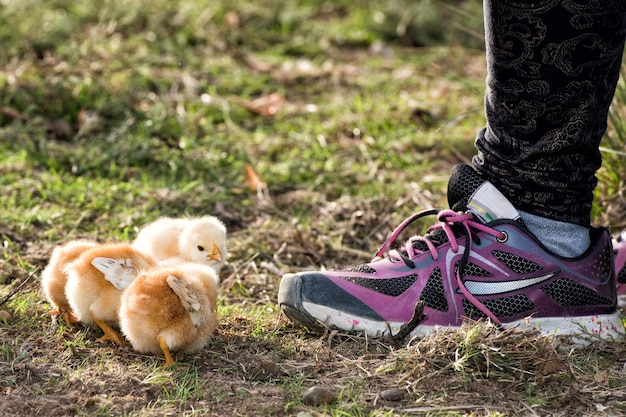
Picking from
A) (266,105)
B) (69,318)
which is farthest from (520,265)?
(266,105)

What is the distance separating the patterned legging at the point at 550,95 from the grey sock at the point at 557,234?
24 millimetres

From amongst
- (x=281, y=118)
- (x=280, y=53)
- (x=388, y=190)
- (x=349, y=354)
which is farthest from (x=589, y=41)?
(x=280, y=53)

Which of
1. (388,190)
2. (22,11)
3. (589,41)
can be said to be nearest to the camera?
(589,41)

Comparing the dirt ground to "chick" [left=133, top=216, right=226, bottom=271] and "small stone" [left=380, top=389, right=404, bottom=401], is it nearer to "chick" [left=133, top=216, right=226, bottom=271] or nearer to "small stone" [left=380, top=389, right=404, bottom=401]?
"small stone" [left=380, top=389, right=404, bottom=401]

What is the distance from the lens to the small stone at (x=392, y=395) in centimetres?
224

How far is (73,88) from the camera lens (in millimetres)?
5000

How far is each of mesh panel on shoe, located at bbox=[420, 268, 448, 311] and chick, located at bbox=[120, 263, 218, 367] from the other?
2.18ft

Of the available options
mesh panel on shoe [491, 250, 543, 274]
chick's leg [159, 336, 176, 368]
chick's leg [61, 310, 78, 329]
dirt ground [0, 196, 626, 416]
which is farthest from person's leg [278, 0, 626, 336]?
chick's leg [61, 310, 78, 329]

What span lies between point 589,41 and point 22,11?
4.46 meters

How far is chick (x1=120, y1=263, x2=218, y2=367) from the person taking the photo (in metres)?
2.43

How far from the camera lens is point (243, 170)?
4383 millimetres

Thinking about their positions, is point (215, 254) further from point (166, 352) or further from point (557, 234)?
point (557, 234)

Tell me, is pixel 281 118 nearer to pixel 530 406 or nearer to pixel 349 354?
pixel 349 354

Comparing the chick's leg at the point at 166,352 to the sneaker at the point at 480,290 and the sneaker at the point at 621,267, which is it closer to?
the sneaker at the point at 480,290
